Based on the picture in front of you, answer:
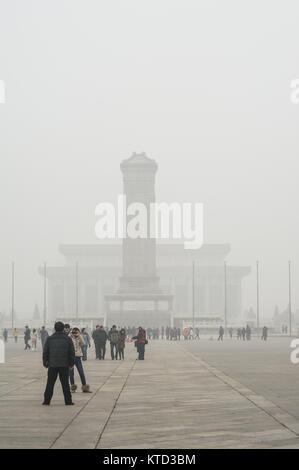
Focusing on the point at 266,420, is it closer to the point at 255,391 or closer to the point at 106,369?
the point at 255,391

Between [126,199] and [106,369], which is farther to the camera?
[126,199]

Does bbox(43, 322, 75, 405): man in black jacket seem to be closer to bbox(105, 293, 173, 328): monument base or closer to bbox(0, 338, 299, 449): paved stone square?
bbox(0, 338, 299, 449): paved stone square

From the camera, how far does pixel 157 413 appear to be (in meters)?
17.2

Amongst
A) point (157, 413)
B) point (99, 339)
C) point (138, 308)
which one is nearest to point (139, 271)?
point (138, 308)

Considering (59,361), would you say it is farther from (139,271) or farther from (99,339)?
(139,271)

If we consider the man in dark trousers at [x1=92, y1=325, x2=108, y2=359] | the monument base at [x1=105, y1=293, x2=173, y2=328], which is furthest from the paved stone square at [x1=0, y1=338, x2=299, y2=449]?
the monument base at [x1=105, y1=293, x2=173, y2=328]

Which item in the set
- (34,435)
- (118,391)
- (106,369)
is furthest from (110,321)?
(34,435)

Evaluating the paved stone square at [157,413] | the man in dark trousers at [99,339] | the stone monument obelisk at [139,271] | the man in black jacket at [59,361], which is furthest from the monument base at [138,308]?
the man in black jacket at [59,361]

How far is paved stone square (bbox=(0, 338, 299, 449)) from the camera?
13383 mm

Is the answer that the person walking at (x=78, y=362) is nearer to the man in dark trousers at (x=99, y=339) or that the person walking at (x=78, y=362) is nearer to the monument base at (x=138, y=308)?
the man in dark trousers at (x=99, y=339)

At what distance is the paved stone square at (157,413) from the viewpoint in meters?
13.4

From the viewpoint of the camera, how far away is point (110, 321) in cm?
14612
